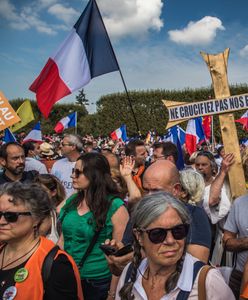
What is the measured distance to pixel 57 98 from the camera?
5434mm

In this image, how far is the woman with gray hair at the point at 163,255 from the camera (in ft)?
5.25

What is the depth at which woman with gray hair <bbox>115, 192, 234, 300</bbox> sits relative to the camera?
160cm

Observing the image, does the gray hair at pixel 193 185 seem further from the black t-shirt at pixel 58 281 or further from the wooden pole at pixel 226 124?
the black t-shirt at pixel 58 281

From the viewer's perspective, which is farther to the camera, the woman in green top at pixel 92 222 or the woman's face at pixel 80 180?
the woman's face at pixel 80 180

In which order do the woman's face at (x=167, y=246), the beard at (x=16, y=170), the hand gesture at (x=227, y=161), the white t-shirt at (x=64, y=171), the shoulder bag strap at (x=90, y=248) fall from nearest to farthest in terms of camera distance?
the woman's face at (x=167, y=246) → the shoulder bag strap at (x=90, y=248) → the hand gesture at (x=227, y=161) → the beard at (x=16, y=170) → the white t-shirt at (x=64, y=171)

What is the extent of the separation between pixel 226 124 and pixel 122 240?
1.72 m

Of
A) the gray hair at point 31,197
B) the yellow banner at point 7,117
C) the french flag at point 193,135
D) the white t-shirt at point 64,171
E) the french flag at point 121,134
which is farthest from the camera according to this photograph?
the french flag at point 121,134

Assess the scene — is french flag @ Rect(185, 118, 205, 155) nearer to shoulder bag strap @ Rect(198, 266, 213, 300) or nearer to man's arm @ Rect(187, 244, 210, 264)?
man's arm @ Rect(187, 244, 210, 264)

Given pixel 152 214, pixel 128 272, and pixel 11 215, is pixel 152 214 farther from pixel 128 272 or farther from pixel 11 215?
pixel 11 215

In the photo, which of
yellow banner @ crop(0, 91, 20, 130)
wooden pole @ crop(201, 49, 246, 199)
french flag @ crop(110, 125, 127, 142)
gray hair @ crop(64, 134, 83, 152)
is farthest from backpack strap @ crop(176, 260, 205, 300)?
french flag @ crop(110, 125, 127, 142)

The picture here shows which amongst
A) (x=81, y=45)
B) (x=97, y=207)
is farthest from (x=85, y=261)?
(x=81, y=45)

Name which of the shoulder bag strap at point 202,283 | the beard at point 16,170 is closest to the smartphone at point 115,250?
the shoulder bag strap at point 202,283

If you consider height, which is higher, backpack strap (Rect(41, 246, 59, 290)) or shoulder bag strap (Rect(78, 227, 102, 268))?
backpack strap (Rect(41, 246, 59, 290))

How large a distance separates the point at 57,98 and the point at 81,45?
2.83 feet
